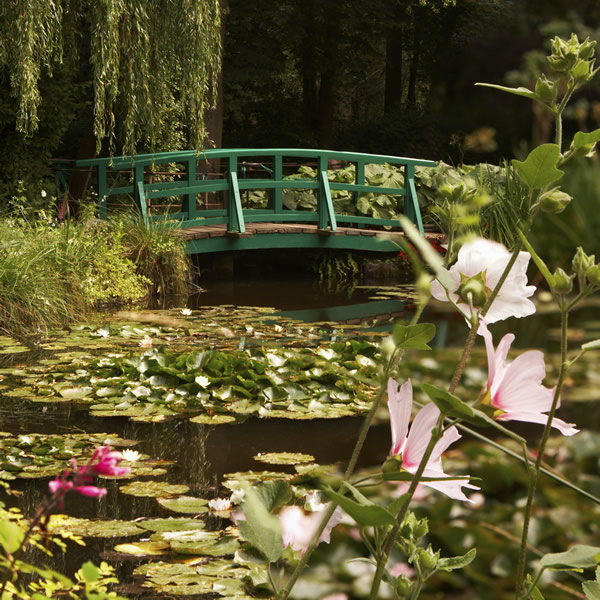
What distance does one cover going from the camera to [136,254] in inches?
337

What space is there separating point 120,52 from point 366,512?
26.9ft

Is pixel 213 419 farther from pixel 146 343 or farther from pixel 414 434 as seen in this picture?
pixel 414 434

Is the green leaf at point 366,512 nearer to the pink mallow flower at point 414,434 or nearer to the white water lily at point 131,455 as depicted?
the pink mallow flower at point 414,434

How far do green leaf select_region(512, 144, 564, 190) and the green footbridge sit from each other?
841 centimetres

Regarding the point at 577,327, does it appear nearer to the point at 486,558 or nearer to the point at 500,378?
the point at 486,558

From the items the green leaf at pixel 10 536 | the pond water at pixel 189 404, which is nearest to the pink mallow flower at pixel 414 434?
the green leaf at pixel 10 536

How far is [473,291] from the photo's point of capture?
795 mm

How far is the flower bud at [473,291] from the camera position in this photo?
Result: 795 millimetres

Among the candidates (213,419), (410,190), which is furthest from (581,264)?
(410,190)

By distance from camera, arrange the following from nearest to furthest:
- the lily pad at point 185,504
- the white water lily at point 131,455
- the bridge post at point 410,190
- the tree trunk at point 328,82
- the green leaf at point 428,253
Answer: the green leaf at point 428,253, the lily pad at point 185,504, the white water lily at point 131,455, the bridge post at point 410,190, the tree trunk at point 328,82

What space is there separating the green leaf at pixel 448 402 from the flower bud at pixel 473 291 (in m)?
0.09

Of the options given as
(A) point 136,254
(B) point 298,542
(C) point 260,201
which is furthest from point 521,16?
(B) point 298,542

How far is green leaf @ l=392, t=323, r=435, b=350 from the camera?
0.78 m

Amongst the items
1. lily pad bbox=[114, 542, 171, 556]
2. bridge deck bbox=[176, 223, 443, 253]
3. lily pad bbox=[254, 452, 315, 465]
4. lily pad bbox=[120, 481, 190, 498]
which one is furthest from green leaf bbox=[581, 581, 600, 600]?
bridge deck bbox=[176, 223, 443, 253]
